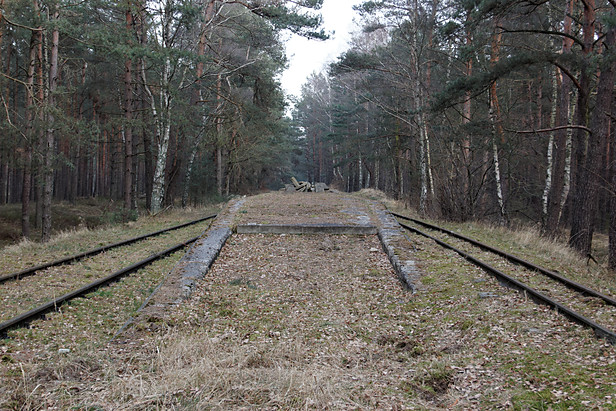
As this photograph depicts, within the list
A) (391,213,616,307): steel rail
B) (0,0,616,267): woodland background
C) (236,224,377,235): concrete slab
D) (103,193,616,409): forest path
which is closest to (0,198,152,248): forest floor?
(0,0,616,267): woodland background

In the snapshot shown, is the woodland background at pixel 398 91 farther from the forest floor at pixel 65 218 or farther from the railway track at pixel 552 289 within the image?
the railway track at pixel 552 289

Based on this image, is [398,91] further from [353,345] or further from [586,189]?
[353,345]

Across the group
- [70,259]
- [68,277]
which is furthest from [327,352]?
[70,259]

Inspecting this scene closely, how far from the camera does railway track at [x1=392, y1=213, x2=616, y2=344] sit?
482 cm

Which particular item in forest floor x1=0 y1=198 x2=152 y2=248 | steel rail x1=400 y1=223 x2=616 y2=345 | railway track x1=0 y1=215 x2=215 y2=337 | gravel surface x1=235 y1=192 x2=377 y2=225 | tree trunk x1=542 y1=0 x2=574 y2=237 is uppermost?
tree trunk x1=542 y1=0 x2=574 y2=237

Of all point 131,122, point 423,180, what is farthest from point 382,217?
point 131,122

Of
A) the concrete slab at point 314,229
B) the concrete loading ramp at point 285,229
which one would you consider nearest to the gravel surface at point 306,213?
the concrete loading ramp at point 285,229

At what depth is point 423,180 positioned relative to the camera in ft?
61.5

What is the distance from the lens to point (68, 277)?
7.53m

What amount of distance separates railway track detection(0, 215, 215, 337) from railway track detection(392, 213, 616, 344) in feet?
20.4

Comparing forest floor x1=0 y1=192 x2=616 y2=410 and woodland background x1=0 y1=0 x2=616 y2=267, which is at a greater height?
woodland background x1=0 y1=0 x2=616 y2=267

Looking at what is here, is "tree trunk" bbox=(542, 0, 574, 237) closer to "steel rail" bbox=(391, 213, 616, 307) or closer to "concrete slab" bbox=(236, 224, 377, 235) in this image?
"steel rail" bbox=(391, 213, 616, 307)

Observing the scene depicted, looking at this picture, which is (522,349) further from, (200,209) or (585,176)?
(200,209)

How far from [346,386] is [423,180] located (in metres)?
15.7
